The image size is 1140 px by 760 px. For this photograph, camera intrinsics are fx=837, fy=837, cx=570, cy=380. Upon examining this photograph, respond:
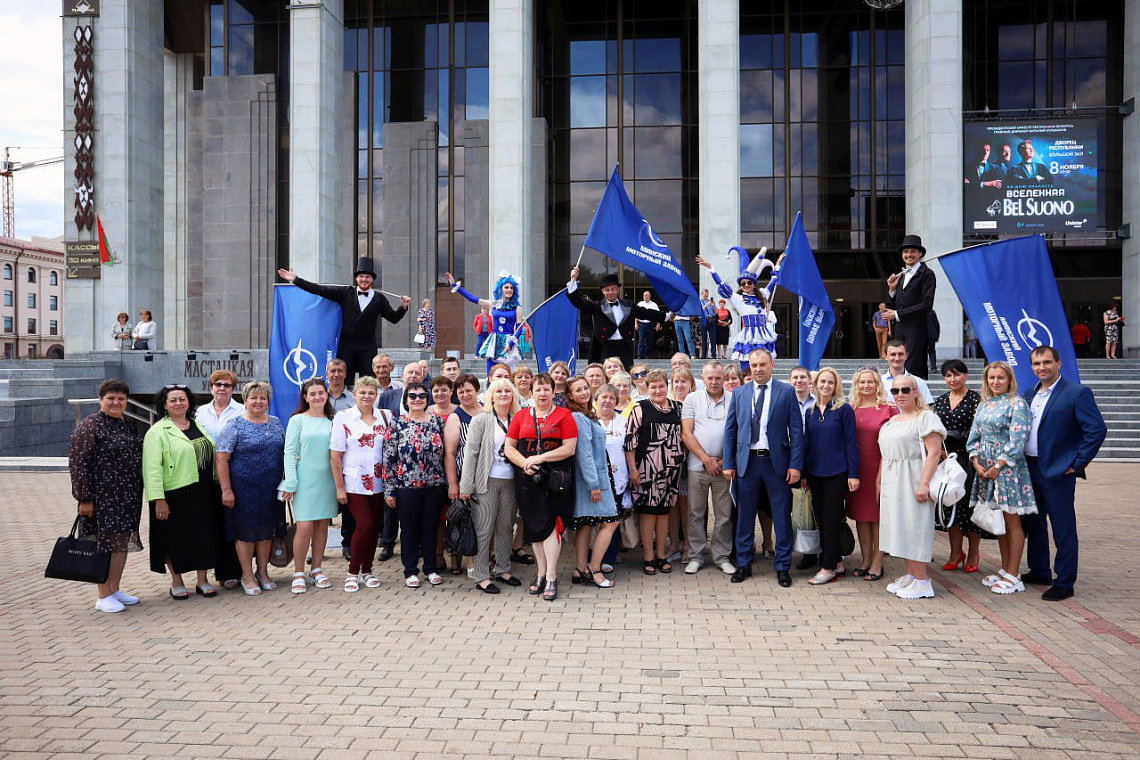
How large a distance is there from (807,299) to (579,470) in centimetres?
556

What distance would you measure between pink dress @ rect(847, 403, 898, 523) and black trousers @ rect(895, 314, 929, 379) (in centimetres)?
265

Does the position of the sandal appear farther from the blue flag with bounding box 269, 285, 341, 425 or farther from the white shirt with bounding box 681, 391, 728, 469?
the white shirt with bounding box 681, 391, 728, 469

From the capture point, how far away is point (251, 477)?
7.33 metres

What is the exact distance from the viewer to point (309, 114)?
27031mm

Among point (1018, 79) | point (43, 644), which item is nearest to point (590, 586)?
point (43, 644)

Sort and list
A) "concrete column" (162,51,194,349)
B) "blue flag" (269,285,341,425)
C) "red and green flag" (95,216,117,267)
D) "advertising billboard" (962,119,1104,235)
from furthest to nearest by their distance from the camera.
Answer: "concrete column" (162,51,194,349), "red and green flag" (95,216,117,267), "advertising billboard" (962,119,1104,235), "blue flag" (269,285,341,425)

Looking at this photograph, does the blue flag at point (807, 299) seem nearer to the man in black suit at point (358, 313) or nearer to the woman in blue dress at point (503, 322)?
the woman in blue dress at point (503, 322)

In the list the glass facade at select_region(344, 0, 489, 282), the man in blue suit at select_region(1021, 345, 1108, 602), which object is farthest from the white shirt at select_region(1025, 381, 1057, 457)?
the glass facade at select_region(344, 0, 489, 282)

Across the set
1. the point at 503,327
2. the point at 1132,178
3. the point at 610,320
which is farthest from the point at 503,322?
the point at 1132,178

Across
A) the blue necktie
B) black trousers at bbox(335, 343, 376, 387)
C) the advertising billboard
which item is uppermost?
the advertising billboard

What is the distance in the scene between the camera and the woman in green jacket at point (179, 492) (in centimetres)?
700

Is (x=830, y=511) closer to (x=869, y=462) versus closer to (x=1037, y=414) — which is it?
(x=869, y=462)

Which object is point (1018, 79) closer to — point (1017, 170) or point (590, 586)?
point (1017, 170)

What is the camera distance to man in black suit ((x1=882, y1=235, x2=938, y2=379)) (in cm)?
1009
